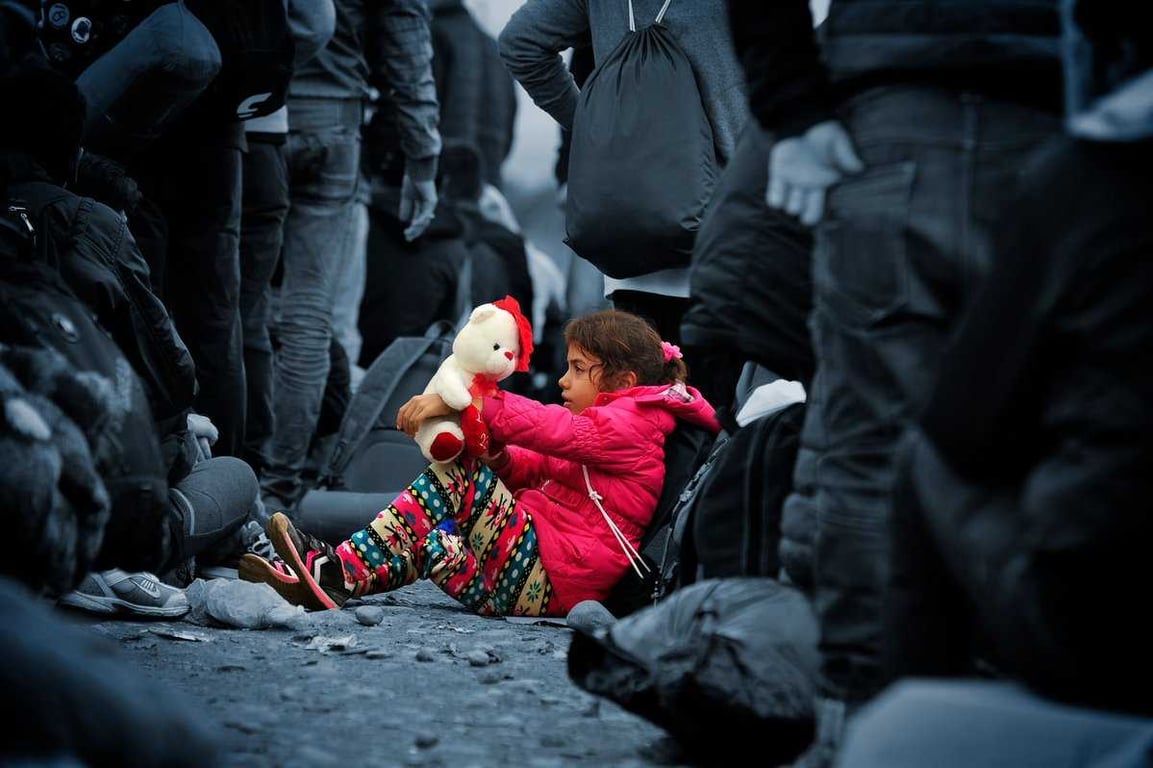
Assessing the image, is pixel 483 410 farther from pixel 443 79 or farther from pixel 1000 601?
pixel 443 79

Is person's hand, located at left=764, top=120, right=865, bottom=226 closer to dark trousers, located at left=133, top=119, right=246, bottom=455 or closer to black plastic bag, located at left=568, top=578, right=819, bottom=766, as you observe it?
black plastic bag, located at left=568, top=578, right=819, bottom=766

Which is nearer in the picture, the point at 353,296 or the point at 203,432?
the point at 203,432

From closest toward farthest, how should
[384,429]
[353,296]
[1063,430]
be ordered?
[1063,430]
[384,429]
[353,296]

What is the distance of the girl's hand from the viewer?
3916 mm

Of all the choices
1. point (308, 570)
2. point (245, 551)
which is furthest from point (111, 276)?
point (245, 551)

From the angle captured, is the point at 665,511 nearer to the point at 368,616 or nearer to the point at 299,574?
the point at 368,616

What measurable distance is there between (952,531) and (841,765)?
0.31 meters

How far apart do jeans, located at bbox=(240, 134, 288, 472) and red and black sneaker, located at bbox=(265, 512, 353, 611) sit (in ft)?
4.52

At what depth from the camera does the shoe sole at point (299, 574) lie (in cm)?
374

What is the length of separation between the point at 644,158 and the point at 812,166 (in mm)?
1844

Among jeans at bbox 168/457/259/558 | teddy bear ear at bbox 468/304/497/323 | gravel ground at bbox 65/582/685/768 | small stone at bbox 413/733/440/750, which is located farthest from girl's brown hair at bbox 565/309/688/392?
Answer: small stone at bbox 413/733/440/750

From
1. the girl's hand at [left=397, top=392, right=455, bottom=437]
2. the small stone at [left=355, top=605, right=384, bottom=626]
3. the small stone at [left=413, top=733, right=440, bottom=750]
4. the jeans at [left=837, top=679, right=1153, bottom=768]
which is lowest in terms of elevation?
the small stone at [left=355, top=605, right=384, bottom=626]

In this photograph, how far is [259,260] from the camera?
5254 mm

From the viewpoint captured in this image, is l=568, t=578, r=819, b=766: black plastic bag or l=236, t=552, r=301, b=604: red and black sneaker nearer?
l=568, t=578, r=819, b=766: black plastic bag
